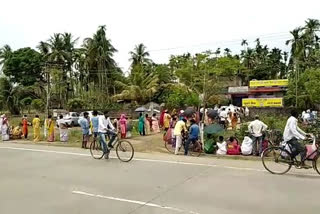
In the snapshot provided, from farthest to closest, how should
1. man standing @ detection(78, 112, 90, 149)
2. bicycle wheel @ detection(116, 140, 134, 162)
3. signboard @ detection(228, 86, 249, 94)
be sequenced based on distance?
signboard @ detection(228, 86, 249, 94)
man standing @ detection(78, 112, 90, 149)
bicycle wheel @ detection(116, 140, 134, 162)

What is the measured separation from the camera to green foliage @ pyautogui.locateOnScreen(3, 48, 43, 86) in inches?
2308

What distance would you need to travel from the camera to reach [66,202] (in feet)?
25.7

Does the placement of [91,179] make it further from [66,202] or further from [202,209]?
[202,209]

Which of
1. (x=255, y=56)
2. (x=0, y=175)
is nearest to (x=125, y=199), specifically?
(x=0, y=175)

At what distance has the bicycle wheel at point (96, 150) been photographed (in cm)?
1429

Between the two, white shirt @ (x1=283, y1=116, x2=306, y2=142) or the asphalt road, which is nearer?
the asphalt road

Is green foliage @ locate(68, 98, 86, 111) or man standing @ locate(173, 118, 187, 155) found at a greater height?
green foliage @ locate(68, 98, 86, 111)

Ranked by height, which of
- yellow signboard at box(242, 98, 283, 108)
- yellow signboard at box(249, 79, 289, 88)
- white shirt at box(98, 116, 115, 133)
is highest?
yellow signboard at box(249, 79, 289, 88)

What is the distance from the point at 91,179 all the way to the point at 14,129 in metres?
15.7

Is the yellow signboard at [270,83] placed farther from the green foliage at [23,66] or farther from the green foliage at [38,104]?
the green foliage at [23,66]

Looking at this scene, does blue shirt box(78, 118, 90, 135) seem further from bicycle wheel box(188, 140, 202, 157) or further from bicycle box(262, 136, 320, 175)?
bicycle box(262, 136, 320, 175)

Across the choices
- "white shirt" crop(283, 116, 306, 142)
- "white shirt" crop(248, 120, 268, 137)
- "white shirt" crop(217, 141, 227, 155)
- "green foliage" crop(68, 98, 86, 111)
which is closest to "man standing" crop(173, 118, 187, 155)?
"white shirt" crop(217, 141, 227, 155)

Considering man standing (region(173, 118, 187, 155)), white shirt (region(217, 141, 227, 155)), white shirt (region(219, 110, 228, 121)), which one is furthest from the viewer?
white shirt (region(219, 110, 228, 121))

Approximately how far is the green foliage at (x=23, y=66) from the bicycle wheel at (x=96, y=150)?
47037 millimetres
